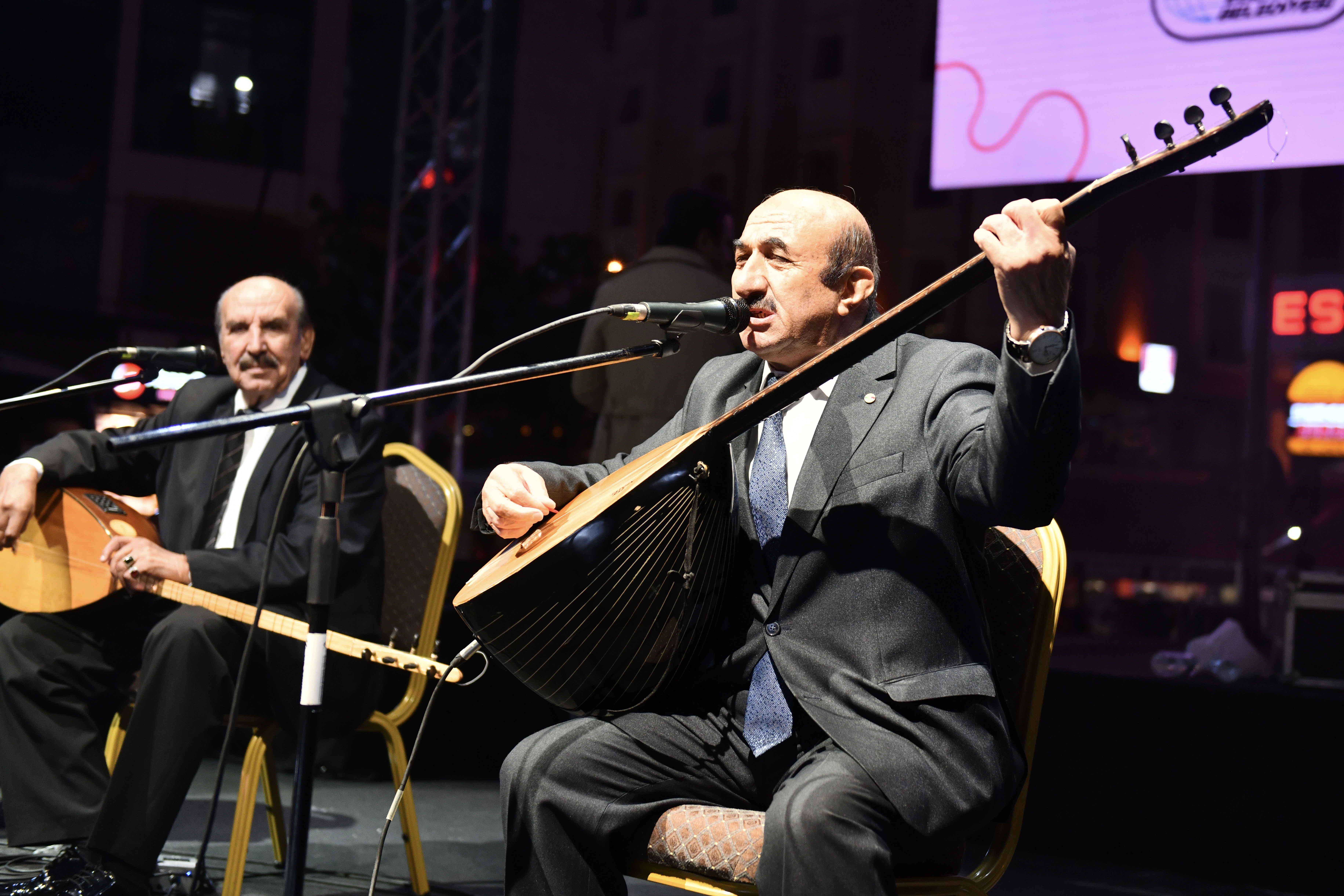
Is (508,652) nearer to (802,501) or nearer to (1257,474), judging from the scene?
(802,501)

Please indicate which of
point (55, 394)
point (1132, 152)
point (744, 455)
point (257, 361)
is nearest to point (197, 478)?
point (257, 361)

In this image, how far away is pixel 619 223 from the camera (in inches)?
818

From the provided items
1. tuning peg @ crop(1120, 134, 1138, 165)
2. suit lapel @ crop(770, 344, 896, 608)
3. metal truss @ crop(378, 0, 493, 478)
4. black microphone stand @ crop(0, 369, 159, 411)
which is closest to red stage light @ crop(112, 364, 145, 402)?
black microphone stand @ crop(0, 369, 159, 411)

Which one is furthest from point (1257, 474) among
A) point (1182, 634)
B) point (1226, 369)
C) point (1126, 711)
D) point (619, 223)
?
point (619, 223)

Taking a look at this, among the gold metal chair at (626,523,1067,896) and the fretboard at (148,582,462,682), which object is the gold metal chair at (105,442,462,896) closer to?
the fretboard at (148,582,462,682)

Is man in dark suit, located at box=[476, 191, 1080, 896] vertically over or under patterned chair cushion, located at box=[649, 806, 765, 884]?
over

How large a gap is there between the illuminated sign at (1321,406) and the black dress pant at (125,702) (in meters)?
14.3

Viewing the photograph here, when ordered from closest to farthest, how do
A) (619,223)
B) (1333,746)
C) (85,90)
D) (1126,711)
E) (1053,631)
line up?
1. (1053,631)
2. (1333,746)
3. (1126,711)
4. (85,90)
5. (619,223)

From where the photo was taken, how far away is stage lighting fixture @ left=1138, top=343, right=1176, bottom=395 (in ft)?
54.4

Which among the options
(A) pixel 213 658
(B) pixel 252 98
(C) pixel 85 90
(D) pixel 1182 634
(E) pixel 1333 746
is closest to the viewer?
(A) pixel 213 658

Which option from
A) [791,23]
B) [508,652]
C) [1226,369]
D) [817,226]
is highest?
[791,23]

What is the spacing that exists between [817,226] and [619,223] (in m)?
19.2

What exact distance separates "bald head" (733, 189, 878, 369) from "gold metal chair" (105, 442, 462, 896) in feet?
3.26

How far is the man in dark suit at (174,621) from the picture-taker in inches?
91.9
